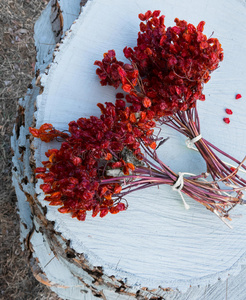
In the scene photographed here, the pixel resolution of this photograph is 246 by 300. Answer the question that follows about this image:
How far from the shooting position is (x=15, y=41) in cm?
207

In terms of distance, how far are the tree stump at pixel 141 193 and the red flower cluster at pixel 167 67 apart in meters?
0.12

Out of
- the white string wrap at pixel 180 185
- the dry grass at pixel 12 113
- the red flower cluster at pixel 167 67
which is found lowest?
the dry grass at pixel 12 113

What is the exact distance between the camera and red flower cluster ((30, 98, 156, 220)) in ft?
2.93

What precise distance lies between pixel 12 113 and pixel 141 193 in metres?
1.22

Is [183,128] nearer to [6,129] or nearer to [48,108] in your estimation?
[48,108]

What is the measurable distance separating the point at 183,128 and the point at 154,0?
1.73 feet

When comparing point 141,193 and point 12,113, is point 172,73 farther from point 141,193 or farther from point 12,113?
point 12,113

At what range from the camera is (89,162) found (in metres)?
0.92

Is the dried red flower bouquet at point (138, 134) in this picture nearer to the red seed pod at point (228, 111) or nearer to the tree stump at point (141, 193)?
the tree stump at point (141, 193)

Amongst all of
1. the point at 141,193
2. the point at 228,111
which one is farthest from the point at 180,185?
the point at 228,111

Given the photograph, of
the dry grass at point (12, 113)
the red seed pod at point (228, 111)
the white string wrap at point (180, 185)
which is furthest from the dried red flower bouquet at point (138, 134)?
the dry grass at point (12, 113)

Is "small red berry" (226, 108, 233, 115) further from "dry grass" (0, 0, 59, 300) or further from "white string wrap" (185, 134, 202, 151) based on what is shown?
"dry grass" (0, 0, 59, 300)

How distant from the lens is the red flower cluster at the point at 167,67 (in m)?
0.97

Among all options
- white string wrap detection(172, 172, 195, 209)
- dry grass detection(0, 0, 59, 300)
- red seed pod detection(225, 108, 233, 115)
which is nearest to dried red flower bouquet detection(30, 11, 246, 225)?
white string wrap detection(172, 172, 195, 209)
